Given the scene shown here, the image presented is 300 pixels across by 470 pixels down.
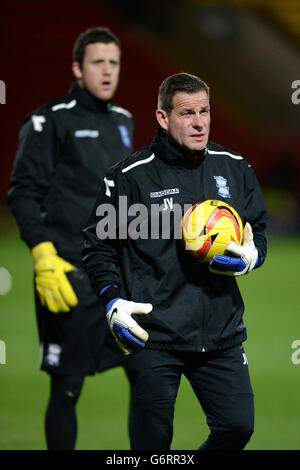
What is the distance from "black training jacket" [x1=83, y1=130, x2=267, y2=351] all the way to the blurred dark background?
1492 cm

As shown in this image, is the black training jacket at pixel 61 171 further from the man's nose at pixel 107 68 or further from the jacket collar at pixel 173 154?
the jacket collar at pixel 173 154

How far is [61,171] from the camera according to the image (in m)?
4.97

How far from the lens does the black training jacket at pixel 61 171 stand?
4.88 meters

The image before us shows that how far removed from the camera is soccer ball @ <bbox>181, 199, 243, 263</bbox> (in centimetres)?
370

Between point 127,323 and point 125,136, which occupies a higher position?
point 125,136

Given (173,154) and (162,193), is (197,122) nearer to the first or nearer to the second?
(173,154)

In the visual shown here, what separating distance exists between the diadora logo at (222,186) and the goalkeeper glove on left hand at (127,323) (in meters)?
0.66

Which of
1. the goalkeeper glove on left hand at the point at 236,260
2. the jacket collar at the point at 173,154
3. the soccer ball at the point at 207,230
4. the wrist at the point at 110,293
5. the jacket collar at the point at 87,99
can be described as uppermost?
the jacket collar at the point at 87,99

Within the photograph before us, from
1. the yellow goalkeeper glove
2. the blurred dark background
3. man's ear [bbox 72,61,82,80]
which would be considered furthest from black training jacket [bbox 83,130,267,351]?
the blurred dark background

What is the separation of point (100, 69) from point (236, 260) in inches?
73.3

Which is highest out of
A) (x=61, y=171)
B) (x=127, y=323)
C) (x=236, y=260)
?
(x=61, y=171)

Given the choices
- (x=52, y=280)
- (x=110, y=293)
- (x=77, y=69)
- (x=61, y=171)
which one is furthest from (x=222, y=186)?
(x=77, y=69)

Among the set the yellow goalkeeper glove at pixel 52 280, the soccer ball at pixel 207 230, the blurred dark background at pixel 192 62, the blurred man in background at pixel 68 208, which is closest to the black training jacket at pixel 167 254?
the soccer ball at pixel 207 230
